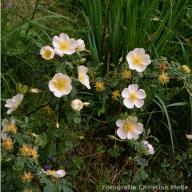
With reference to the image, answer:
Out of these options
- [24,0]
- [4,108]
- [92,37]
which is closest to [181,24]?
[92,37]

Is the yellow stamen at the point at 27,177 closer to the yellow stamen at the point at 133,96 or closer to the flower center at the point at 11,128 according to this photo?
the flower center at the point at 11,128

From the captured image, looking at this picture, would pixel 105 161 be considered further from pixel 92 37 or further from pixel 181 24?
pixel 181 24

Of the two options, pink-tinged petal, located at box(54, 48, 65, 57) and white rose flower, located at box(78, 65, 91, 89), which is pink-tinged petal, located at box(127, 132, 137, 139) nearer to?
white rose flower, located at box(78, 65, 91, 89)

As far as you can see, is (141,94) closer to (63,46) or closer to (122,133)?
(122,133)


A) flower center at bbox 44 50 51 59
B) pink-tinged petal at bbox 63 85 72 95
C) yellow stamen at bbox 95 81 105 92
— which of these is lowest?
pink-tinged petal at bbox 63 85 72 95

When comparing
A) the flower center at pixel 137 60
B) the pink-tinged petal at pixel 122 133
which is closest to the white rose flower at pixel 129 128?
the pink-tinged petal at pixel 122 133

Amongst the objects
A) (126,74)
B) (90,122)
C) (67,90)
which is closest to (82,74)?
(67,90)

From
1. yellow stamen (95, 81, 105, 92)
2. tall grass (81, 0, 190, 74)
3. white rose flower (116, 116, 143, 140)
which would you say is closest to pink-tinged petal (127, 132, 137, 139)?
white rose flower (116, 116, 143, 140)
